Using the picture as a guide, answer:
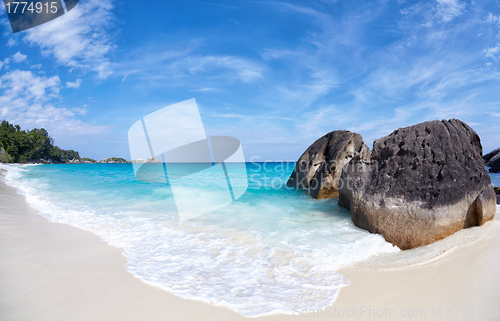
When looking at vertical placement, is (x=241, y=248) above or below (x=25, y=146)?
below

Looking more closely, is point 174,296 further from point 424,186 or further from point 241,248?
point 424,186

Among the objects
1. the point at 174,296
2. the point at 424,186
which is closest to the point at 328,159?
the point at 424,186

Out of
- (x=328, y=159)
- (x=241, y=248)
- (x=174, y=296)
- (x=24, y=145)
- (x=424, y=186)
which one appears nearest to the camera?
(x=174, y=296)

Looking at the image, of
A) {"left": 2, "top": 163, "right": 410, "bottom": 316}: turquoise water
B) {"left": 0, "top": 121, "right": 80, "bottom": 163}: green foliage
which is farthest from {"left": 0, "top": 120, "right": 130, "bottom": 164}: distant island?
{"left": 2, "top": 163, "right": 410, "bottom": 316}: turquoise water

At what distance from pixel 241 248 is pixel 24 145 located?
84.2 m

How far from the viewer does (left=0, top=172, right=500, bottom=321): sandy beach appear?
2.75 meters

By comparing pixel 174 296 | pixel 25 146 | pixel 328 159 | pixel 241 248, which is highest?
pixel 25 146

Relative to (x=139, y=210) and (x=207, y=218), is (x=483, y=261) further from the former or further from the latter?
(x=139, y=210)

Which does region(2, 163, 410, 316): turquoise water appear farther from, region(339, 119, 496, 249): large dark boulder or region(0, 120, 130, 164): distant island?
region(0, 120, 130, 164): distant island

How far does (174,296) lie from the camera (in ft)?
10.1

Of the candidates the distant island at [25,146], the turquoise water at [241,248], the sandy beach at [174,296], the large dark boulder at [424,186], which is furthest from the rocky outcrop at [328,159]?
the distant island at [25,146]

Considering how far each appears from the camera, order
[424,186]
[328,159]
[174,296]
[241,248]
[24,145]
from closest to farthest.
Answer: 1. [174,296]
2. [241,248]
3. [424,186]
4. [328,159]
5. [24,145]

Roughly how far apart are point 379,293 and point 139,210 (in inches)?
284

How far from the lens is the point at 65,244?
191 inches
